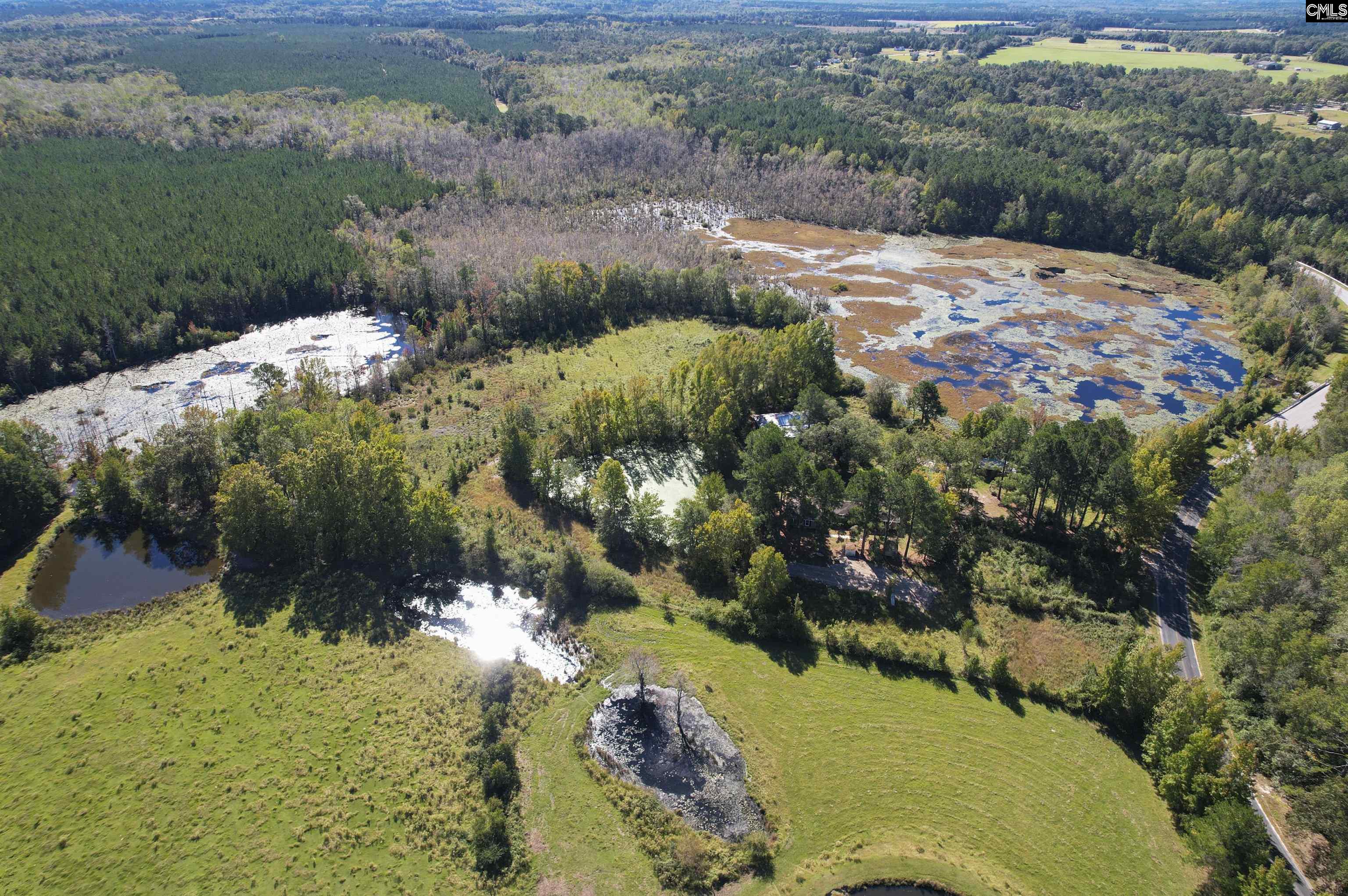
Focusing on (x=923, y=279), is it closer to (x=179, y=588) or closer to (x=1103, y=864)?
(x=1103, y=864)

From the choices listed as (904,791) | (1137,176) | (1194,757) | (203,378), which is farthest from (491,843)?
(1137,176)

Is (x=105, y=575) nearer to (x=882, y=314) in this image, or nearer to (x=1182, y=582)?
(x=1182, y=582)

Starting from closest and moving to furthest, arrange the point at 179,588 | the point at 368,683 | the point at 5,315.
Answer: the point at 368,683, the point at 179,588, the point at 5,315

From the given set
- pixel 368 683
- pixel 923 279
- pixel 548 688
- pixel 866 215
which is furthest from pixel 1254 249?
pixel 368 683

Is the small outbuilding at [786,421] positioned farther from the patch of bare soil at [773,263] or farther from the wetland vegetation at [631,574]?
the patch of bare soil at [773,263]

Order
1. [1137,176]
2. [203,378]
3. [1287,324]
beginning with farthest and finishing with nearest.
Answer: [1137,176], [1287,324], [203,378]

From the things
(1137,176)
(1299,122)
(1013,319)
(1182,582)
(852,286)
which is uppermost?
(1299,122)
